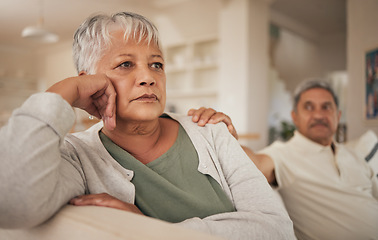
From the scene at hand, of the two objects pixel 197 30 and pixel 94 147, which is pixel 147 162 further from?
pixel 197 30

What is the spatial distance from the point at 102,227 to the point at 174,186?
14.9 inches

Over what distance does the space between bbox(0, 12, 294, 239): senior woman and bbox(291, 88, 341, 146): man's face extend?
110 centimetres

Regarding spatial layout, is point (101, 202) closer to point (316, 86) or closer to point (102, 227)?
point (102, 227)

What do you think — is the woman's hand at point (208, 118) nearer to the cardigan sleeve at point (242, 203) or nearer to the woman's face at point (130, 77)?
the cardigan sleeve at point (242, 203)

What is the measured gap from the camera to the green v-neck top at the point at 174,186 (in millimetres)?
915

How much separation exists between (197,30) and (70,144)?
16.7 feet

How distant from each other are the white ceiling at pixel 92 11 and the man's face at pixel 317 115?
3939mm

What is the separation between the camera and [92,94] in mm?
928

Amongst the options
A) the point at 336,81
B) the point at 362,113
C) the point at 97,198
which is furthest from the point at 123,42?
the point at 336,81

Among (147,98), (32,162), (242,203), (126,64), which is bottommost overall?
(242,203)

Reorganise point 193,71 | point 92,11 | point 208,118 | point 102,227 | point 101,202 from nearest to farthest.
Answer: point 102,227 → point 101,202 → point 208,118 → point 193,71 → point 92,11

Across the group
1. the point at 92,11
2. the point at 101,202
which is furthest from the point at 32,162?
the point at 92,11

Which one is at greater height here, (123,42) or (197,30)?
(197,30)

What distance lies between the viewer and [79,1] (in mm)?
5535
